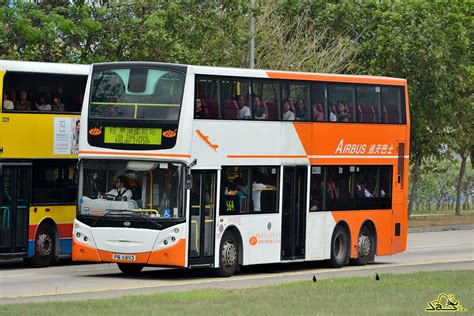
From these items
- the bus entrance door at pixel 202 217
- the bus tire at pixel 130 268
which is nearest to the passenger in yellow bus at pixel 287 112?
the bus entrance door at pixel 202 217

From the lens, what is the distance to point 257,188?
25.7 meters

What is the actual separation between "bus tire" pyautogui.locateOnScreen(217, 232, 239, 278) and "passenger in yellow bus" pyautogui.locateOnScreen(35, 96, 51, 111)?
5136 mm

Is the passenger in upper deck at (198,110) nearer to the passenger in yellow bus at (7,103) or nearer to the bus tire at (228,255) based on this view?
the bus tire at (228,255)

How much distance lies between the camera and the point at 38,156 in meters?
27.2

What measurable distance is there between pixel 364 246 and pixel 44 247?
6.94 m

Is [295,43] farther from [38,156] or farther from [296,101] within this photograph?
[38,156]

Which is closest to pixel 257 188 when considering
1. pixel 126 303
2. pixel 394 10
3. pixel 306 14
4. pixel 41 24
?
pixel 126 303

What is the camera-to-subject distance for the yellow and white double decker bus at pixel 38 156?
26.5 metres

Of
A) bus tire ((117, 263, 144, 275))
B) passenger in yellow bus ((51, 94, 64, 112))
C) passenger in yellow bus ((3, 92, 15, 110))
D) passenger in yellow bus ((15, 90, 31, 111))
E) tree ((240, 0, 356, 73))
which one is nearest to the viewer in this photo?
bus tire ((117, 263, 144, 275))

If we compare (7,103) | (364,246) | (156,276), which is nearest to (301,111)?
(364,246)

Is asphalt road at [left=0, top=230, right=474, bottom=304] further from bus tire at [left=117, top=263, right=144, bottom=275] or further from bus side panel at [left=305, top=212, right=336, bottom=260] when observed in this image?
bus side panel at [left=305, top=212, right=336, bottom=260]

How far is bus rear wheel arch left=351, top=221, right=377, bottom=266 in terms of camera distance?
2912 centimetres

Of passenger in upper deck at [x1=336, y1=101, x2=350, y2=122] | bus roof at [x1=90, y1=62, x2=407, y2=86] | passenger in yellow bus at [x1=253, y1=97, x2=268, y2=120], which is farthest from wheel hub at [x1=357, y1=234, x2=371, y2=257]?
passenger in yellow bus at [x1=253, y1=97, x2=268, y2=120]

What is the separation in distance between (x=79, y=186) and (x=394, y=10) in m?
26.7
